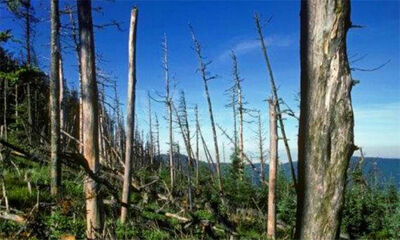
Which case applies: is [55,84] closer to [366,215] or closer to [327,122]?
[327,122]

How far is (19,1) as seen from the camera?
1429 cm

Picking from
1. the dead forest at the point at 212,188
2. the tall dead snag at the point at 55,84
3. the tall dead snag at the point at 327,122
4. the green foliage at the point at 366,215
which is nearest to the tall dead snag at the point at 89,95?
the dead forest at the point at 212,188

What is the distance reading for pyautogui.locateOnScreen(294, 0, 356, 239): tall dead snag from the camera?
3162mm

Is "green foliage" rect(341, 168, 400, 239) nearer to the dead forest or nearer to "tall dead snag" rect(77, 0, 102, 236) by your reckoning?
the dead forest

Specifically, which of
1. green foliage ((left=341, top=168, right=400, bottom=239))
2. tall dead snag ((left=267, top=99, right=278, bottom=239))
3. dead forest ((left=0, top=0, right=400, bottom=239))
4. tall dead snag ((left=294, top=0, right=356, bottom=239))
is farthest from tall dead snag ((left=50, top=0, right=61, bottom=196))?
green foliage ((left=341, top=168, right=400, bottom=239))

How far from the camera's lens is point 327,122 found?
10.4ft

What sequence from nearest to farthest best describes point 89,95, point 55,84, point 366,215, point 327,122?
1. point 327,122
2. point 89,95
3. point 55,84
4. point 366,215

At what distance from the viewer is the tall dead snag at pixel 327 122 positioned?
124 inches

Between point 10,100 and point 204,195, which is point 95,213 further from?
point 10,100

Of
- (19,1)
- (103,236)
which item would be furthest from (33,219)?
(19,1)

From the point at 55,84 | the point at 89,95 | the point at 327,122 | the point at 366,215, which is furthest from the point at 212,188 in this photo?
the point at 327,122

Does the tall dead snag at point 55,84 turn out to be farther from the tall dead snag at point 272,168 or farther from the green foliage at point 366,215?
Result: the green foliage at point 366,215

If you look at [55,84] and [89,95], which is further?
[55,84]

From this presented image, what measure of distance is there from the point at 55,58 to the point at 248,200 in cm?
1238
